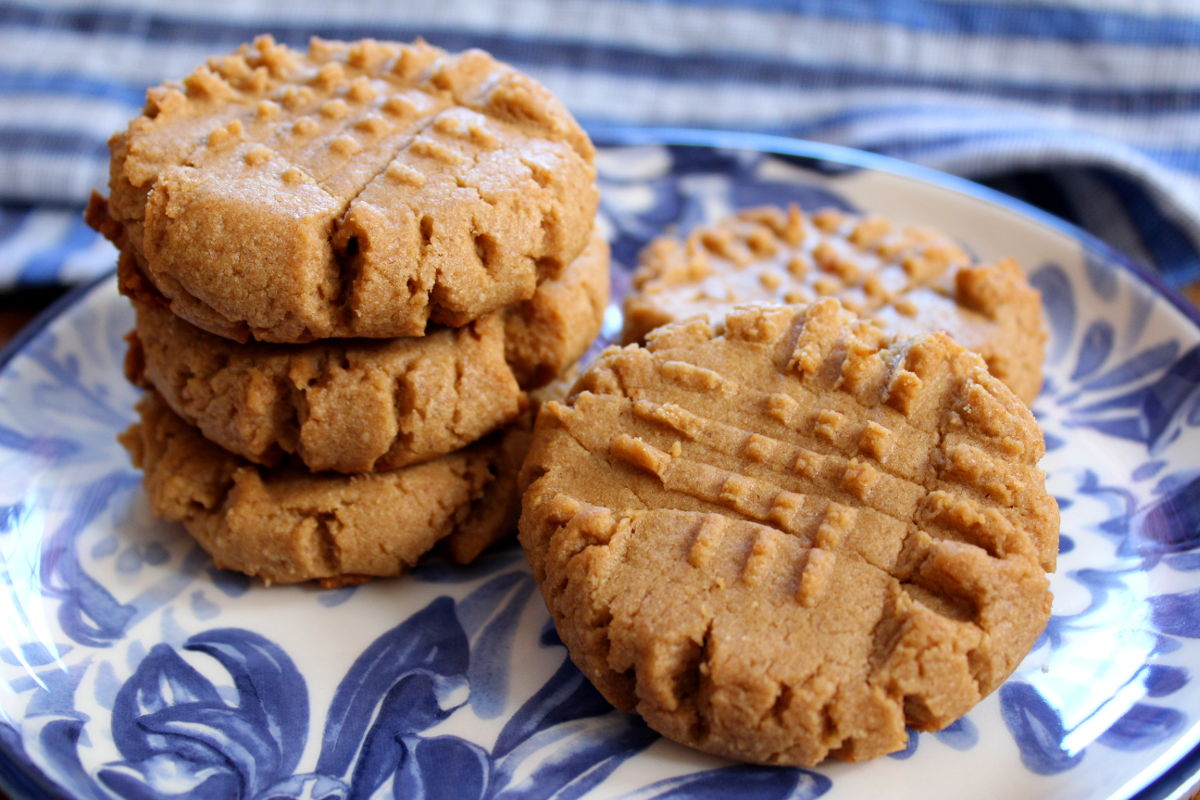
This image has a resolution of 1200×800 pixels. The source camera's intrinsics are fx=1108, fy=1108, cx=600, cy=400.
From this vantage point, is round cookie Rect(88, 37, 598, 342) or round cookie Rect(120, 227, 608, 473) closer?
round cookie Rect(88, 37, 598, 342)

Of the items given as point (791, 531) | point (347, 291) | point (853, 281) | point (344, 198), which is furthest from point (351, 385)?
point (853, 281)

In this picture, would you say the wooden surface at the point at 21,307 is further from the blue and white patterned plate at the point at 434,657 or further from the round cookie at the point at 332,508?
the round cookie at the point at 332,508

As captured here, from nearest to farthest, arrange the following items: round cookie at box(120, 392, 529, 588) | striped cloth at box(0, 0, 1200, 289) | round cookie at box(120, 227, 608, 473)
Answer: round cookie at box(120, 227, 608, 473) < round cookie at box(120, 392, 529, 588) < striped cloth at box(0, 0, 1200, 289)

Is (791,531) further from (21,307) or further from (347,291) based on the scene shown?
(21,307)

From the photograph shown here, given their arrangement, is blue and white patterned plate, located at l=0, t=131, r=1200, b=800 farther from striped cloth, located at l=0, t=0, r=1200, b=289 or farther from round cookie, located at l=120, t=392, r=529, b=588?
striped cloth, located at l=0, t=0, r=1200, b=289

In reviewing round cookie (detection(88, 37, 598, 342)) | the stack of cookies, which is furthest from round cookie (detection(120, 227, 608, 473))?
round cookie (detection(88, 37, 598, 342))

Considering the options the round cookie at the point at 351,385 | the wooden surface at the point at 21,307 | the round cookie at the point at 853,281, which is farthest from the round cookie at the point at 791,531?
the wooden surface at the point at 21,307
